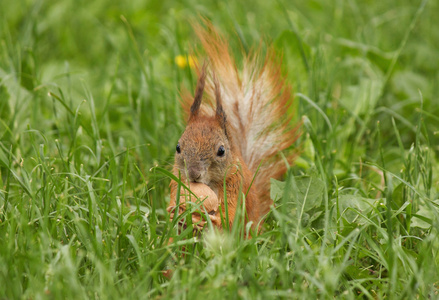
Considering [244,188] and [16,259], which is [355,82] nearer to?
[244,188]

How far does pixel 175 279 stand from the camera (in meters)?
1.71

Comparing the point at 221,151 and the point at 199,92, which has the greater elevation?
the point at 199,92

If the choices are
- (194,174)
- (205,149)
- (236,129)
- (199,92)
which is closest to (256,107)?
(236,129)

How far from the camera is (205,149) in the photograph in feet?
7.83

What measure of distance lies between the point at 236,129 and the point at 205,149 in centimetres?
40

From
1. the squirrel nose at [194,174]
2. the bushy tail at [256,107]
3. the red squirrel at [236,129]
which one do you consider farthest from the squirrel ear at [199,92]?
the squirrel nose at [194,174]

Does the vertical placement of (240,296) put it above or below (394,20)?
below

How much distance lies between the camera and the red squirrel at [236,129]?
7.89 feet

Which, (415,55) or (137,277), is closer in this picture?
(137,277)

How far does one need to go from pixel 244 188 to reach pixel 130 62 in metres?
2.16

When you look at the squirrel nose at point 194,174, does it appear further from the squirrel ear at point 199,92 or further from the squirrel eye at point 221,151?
the squirrel ear at point 199,92

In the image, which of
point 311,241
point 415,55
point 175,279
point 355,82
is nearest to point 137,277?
point 175,279

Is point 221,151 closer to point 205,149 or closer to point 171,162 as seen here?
point 205,149

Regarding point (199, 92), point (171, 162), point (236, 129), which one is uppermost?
point (199, 92)
